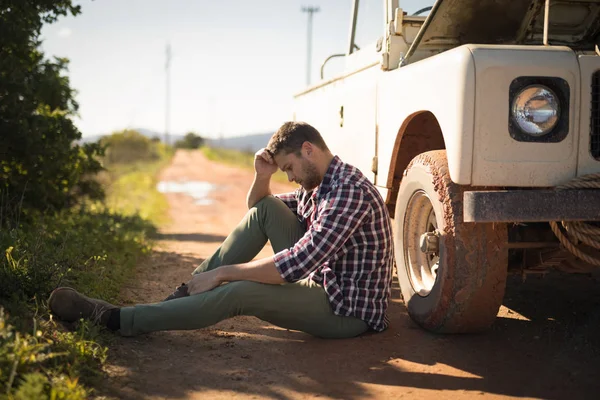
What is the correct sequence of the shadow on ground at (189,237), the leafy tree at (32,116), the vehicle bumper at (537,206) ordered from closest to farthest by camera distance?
Result: the vehicle bumper at (537,206) < the leafy tree at (32,116) < the shadow on ground at (189,237)

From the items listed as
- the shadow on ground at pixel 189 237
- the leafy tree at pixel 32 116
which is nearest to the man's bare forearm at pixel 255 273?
the leafy tree at pixel 32 116

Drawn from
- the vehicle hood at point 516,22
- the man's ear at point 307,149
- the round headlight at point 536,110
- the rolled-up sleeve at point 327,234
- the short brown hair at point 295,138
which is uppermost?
the vehicle hood at point 516,22

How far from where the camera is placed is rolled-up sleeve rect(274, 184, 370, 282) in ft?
11.6

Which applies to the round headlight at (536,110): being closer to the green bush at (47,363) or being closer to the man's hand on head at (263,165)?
the man's hand on head at (263,165)

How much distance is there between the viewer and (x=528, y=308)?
4.61 metres

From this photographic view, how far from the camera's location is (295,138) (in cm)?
376

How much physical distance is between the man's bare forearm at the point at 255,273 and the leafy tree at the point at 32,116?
3.31 meters

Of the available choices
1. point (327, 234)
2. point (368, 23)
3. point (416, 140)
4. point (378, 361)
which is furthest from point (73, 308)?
point (368, 23)

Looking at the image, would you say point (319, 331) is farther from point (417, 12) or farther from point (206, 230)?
point (206, 230)

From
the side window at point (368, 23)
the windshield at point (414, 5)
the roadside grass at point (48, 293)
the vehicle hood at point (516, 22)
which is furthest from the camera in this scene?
the side window at point (368, 23)

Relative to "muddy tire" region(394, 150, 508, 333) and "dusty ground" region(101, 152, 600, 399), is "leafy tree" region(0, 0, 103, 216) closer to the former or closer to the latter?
"dusty ground" region(101, 152, 600, 399)

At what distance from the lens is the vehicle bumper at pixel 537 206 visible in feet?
10.0

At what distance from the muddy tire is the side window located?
4.93ft

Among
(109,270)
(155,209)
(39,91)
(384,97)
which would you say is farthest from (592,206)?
(155,209)
